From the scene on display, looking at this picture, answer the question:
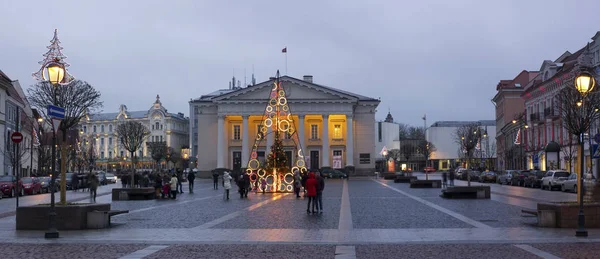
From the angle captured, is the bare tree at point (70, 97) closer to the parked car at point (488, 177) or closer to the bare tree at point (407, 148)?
the parked car at point (488, 177)

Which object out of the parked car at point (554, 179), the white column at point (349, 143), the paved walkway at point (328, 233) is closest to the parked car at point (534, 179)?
the parked car at point (554, 179)

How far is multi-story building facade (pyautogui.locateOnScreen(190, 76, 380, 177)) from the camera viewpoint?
293 feet

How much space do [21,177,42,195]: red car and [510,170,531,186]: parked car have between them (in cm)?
3693

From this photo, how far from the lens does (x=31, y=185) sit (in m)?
47.9

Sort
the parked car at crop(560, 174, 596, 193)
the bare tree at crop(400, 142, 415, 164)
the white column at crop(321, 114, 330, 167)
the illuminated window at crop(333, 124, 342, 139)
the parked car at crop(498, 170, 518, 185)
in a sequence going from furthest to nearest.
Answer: the bare tree at crop(400, 142, 415, 164), the illuminated window at crop(333, 124, 342, 139), the white column at crop(321, 114, 330, 167), the parked car at crop(498, 170, 518, 185), the parked car at crop(560, 174, 596, 193)

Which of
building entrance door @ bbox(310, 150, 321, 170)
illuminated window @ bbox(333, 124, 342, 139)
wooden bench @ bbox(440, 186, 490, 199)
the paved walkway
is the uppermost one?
illuminated window @ bbox(333, 124, 342, 139)

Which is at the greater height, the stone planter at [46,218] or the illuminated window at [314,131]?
the illuminated window at [314,131]

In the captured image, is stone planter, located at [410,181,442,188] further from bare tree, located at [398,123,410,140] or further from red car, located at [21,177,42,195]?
bare tree, located at [398,123,410,140]

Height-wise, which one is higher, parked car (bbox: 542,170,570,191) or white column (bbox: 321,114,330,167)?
white column (bbox: 321,114,330,167)

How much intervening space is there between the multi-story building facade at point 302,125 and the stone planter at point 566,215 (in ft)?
227

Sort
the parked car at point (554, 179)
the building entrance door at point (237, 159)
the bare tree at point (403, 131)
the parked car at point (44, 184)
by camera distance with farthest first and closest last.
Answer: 1. the bare tree at point (403, 131)
2. the building entrance door at point (237, 159)
3. the parked car at point (44, 184)
4. the parked car at point (554, 179)

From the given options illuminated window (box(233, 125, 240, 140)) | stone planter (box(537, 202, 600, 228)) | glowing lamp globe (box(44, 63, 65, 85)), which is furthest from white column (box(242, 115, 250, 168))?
stone planter (box(537, 202, 600, 228))

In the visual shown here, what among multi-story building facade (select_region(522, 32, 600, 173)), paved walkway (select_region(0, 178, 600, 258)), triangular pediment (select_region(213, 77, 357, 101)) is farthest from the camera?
triangular pediment (select_region(213, 77, 357, 101))

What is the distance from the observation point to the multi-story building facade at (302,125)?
89188 millimetres
